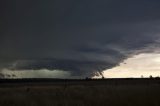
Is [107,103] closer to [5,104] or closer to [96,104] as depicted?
[96,104]

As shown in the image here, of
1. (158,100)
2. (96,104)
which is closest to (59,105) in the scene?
(96,104)

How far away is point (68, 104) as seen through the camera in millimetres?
23500

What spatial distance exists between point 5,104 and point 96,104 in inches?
227

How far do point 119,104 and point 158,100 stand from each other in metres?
2.37

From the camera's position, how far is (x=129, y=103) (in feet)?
72.5

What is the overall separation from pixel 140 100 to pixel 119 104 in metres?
1.93

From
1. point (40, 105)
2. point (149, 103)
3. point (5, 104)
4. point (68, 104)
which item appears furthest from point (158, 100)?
point (5, 104)

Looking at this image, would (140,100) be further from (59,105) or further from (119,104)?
(59,105)

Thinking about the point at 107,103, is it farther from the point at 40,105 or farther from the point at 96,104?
the point at 40,105

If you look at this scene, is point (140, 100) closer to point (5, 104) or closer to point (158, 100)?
point (158, 100)

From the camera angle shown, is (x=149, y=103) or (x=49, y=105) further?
(x=49, y=105)

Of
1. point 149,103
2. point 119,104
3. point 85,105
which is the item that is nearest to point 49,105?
point 85,105

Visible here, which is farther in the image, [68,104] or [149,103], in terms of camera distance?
[68,104]

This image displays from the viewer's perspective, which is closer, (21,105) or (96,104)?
(96,104)
